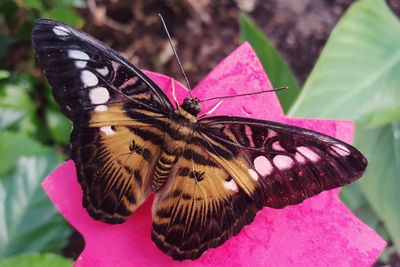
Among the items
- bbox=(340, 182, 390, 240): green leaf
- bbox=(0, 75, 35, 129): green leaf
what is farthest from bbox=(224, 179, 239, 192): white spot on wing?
bbox=(0, 75, 35, 129): green leaf

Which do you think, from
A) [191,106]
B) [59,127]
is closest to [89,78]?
[191,106]

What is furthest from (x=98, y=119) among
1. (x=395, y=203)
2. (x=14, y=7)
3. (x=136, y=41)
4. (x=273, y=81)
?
(x=136, y=41)

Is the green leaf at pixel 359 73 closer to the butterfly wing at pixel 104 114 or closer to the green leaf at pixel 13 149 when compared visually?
the butterfly wing at pixel 104 114

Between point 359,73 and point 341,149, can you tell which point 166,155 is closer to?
point 341,149

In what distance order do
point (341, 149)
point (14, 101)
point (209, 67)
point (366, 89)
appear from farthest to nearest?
point (209, 67), point (14, 101), point (366, 89), point (341, 149)

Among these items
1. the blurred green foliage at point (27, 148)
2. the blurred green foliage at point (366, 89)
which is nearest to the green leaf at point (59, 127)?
the blurred green foliage at point (27, 148)

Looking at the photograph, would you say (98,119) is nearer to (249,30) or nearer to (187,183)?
(187,183)

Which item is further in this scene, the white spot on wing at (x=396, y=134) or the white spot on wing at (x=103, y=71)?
the white spot on wing at (x=396, y=134)
